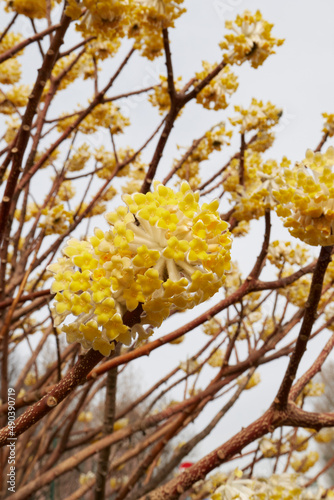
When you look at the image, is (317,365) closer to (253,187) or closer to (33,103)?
(253,187)

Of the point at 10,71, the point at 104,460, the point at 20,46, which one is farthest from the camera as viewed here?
the point at 10,71

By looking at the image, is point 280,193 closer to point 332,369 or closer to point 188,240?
point 188,240

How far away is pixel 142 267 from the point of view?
1.95 ft

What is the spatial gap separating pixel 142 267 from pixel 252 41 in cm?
143

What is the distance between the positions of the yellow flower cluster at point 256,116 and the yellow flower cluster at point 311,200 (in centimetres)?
131

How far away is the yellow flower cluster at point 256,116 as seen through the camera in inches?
84.0

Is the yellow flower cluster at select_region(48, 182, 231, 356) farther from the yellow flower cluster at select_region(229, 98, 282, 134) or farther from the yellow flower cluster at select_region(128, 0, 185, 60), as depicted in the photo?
the yellow flower cluster at select_region(229, 98, 282, 134)

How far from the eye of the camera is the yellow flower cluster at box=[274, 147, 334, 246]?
2.68 feet

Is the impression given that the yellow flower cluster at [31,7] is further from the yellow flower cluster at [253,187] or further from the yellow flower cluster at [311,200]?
the yellow flower cluster at [311,200]

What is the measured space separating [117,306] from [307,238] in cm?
45

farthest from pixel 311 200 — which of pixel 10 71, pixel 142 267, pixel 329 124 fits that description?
pixel 10 71

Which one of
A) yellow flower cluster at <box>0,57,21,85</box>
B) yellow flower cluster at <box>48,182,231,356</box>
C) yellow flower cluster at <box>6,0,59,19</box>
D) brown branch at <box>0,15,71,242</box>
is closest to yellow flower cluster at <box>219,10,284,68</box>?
brown branch at <box>0,15,71,242</box>

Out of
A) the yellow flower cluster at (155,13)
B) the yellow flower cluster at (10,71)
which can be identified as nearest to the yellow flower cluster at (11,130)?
the yellow flower cluster at (10,71)

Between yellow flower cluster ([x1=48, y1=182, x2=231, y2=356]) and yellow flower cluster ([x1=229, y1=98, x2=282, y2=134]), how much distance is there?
5.31 ft
